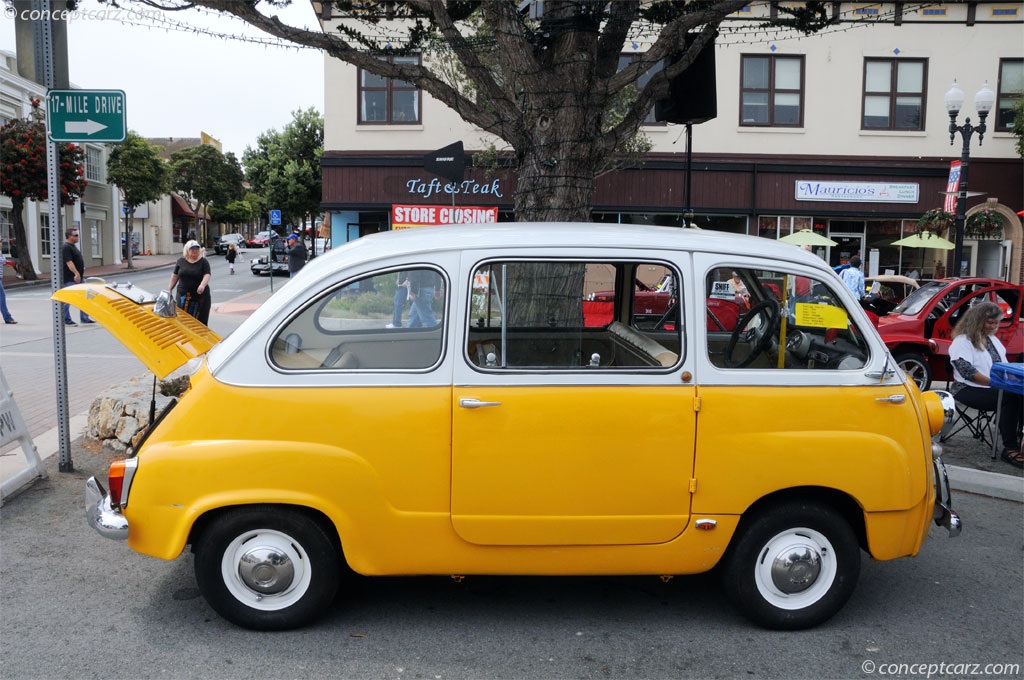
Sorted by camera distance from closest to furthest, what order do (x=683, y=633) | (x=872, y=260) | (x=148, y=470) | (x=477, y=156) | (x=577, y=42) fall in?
(x=148, y=470), (x=683, y=633), (x=577, y=42), (x=477, y=156), (x=872, y=260)

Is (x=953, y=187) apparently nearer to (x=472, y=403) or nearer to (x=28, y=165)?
(x=472, y=403)

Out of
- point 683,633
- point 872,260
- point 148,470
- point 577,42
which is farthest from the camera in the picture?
point 872,260

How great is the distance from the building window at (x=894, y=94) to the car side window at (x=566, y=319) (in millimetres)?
21105

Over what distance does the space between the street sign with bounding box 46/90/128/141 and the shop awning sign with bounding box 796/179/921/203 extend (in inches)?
800

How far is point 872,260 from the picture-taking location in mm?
23484

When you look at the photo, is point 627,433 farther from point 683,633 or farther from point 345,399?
point 345,399

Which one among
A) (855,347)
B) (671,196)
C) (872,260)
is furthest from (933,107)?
(855,347)

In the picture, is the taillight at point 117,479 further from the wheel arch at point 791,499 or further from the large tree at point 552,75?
the large tree at point 552,75

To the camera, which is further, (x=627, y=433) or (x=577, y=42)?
(x=577, y=42)

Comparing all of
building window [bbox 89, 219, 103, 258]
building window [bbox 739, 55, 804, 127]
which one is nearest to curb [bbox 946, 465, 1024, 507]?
building window [bbox 739, 55, 804, 127]

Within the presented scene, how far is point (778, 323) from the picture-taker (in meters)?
4.41

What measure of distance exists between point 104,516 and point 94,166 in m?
46.3

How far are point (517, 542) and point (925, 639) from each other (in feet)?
6.69

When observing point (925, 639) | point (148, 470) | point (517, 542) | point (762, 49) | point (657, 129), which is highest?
point (762, 49)
